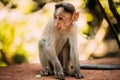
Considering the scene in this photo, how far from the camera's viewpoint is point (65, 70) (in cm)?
916

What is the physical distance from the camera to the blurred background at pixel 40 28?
39.4ft

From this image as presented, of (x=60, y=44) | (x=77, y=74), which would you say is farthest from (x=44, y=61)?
(x=77, y=74)

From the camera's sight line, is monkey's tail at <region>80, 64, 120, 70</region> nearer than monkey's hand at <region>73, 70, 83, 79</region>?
No

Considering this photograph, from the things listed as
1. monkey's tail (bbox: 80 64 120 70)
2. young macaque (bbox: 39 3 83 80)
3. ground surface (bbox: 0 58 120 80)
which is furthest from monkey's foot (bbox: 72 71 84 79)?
monkey's tail (bbox: 80 64 120 70)

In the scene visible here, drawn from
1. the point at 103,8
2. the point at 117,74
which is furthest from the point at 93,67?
the point at 103,8

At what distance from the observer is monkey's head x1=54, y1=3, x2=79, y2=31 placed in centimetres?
851

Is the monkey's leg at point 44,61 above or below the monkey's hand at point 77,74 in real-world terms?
above

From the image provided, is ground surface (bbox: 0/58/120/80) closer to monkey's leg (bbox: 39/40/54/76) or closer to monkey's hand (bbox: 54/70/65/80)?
monkey's hand (bbox: 54/70/65/80)

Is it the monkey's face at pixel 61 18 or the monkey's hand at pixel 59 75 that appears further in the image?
the monkey's hand at pixel 59 75

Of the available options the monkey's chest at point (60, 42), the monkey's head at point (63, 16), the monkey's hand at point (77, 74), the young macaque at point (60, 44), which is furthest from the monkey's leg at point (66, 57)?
the monkey's head at point (63, 16)

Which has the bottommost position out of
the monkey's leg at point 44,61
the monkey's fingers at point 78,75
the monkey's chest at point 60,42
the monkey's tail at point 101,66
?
the monkey's fingers at point 78,75

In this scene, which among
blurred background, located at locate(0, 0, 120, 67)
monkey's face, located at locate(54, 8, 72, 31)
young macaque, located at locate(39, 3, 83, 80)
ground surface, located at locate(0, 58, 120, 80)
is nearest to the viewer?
monkey's face, located at locate(54, 8, 72, 31)

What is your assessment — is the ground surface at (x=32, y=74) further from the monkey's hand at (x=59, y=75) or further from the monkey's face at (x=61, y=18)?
the monkey's face at (x=61, y=18)

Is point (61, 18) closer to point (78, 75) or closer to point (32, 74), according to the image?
point (78, 75)
